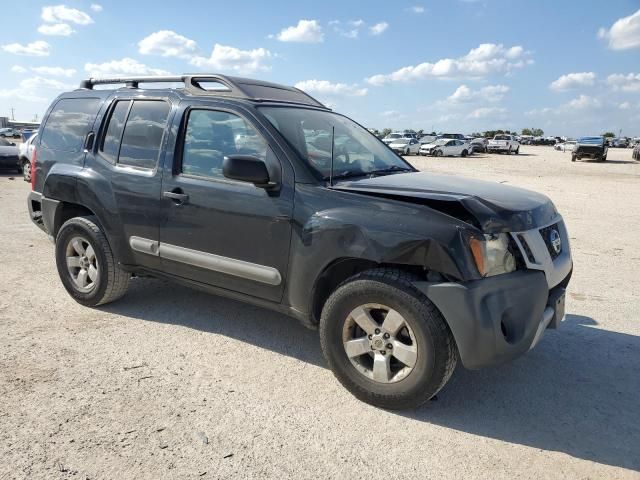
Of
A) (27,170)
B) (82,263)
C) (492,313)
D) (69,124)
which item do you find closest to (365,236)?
(492,313)

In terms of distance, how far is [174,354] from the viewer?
3863 millimetres

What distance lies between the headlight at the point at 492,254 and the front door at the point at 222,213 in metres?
1.24

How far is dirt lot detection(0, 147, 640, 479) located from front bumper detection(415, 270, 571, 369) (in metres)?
0.51

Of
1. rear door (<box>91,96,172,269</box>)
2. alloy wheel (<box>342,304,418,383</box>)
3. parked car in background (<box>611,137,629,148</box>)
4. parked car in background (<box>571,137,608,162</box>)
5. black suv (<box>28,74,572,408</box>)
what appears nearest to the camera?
black suv (<box>28,74,572,408</box>)

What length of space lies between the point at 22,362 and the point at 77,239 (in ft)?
4.47

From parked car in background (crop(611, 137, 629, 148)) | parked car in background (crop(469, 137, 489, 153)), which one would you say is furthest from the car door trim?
parked car in background (crop(611, 137, 629, 148))

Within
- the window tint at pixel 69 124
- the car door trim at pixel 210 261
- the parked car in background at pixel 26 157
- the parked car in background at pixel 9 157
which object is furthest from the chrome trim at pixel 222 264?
the parked car in background at pixel 9 157

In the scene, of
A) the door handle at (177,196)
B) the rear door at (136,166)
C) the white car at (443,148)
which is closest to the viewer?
the door handle at (177,196)

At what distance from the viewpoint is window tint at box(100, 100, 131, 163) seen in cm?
445

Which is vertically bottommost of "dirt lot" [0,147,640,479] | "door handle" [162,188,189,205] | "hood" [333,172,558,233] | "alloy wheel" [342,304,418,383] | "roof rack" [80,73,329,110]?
"dirt lot" [0,147,640,479]

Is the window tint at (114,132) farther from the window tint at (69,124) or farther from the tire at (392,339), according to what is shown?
the tire at (392,339)

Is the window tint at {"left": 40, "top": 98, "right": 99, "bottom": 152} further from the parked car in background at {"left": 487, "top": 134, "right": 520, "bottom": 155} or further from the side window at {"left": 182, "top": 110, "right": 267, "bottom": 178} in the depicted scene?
the parked car in background at {"left": 487, "top": 134, "right": 520, "bottom": 155}

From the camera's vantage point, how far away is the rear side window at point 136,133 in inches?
165

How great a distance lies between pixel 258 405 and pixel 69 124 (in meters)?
3.34
